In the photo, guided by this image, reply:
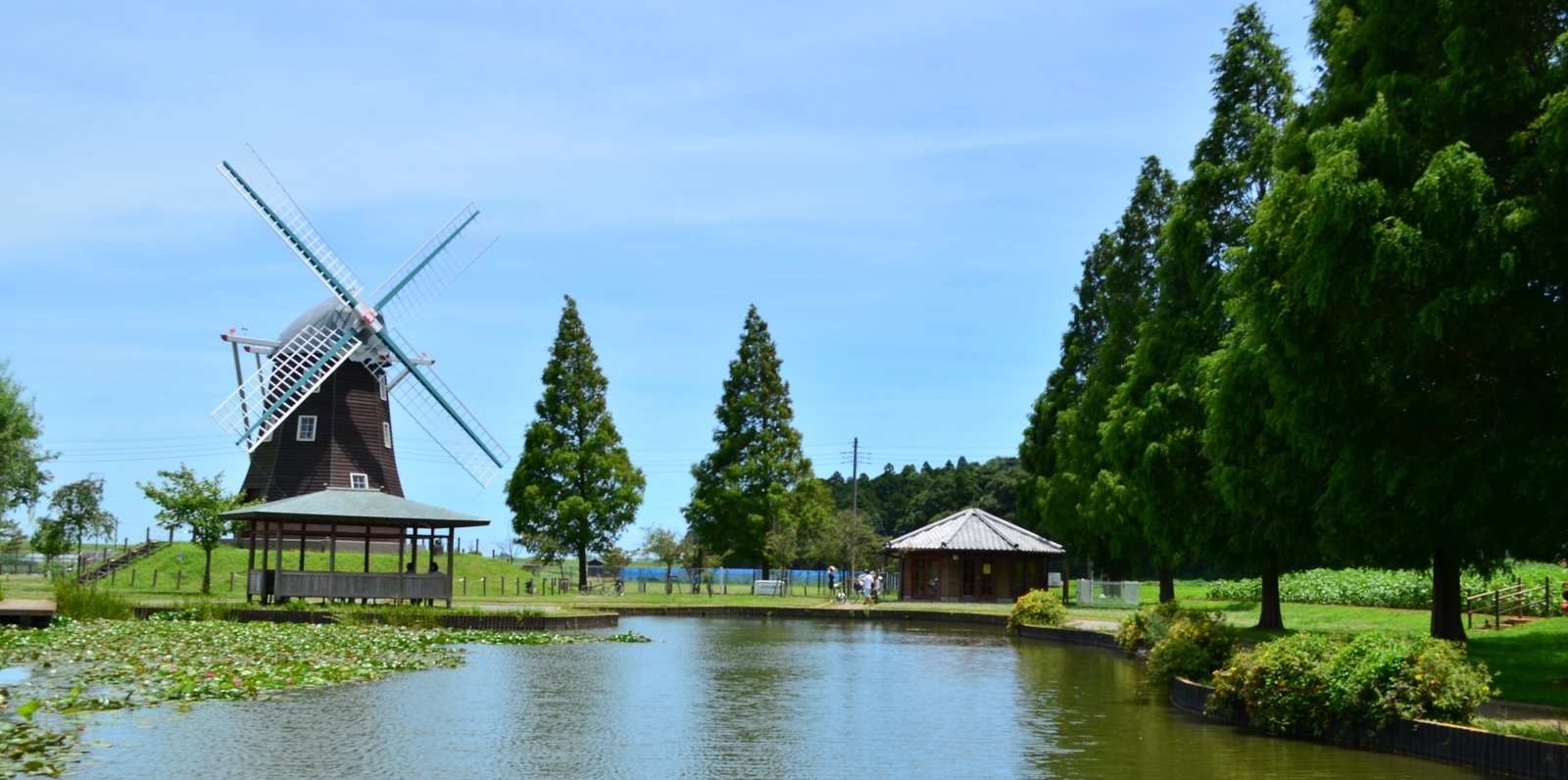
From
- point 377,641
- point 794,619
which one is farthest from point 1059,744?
point 794,619

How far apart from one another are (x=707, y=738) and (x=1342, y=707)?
22.1 ft

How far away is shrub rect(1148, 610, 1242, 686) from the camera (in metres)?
18.4

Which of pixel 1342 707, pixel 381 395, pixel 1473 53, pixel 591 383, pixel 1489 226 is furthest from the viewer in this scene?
pixel 591 383

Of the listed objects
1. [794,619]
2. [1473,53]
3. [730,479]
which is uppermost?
[1473,53]

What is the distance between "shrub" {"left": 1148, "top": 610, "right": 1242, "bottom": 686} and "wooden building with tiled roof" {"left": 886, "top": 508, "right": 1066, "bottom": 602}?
98.3ft

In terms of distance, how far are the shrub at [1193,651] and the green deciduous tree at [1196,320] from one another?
235 inches

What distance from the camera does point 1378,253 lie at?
15328mm

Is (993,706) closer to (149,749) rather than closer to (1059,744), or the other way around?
(1059,744)

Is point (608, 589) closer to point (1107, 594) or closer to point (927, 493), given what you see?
point (1107, 594)

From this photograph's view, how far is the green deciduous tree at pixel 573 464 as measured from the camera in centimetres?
5234

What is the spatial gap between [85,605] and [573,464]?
26.9m

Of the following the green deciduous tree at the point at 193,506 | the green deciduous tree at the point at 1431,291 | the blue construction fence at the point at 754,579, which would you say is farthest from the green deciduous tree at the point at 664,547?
the green deciduous tree at the point at 1431,291

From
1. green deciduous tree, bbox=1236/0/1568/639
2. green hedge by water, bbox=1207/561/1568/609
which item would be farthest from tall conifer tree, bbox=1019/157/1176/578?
green deciduous tree, bbox=1236/0/1568/639

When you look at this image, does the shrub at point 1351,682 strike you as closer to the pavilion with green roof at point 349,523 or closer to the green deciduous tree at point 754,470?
the pavilion with green roof at point 349,523
